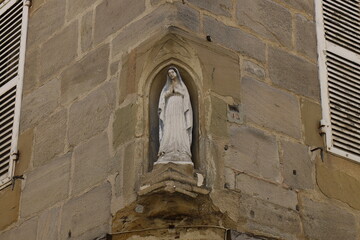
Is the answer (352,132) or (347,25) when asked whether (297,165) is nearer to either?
(352,132)

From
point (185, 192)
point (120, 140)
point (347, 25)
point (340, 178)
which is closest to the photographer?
point (185, 192)

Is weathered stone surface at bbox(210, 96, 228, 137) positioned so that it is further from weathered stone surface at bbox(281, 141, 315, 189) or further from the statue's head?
weathered stone surface at bbox(281, 141, 315, 189)

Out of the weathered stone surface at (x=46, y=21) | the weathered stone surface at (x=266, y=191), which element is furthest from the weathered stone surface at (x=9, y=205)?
the weathered stone surface at (x=266, y=191)

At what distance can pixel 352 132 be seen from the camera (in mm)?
9016

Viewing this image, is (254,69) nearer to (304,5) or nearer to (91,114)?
(304,5)

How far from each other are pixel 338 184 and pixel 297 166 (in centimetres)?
42

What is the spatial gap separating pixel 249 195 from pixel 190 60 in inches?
41.6

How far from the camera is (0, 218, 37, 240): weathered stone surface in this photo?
28.6 feet

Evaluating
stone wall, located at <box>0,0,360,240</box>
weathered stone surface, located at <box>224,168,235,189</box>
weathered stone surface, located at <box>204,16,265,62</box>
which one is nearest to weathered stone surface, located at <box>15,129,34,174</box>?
stone wall, located at <box>0,0,360,240</box>

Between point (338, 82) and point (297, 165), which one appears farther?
point (338, 82)

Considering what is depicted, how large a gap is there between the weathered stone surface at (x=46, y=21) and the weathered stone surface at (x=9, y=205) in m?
1.32

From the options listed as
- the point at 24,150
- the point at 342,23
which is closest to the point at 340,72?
the point at 342,23

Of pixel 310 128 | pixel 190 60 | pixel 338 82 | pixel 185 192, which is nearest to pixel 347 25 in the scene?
pixel 338 82

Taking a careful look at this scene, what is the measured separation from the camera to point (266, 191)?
812 cm
